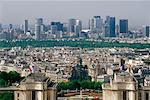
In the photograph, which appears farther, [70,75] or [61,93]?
[70,75]

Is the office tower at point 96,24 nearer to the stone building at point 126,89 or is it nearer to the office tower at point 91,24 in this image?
the office tower at point 91,24

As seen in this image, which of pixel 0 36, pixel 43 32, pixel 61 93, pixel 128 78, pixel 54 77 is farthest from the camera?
pixel 43 32

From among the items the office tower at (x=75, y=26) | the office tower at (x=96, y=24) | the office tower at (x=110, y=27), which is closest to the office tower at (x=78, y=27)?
the office tower at (x=75, y=26)

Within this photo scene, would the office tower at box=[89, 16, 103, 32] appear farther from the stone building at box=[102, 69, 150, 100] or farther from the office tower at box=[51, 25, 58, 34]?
the stone building at box=[102, 69, 150, 100]

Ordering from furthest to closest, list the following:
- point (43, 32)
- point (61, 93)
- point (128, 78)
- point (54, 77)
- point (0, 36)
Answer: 1. point (43, 32)
2. point (0, 36)
3. point (54, 77)
4. point (61, 93)
5. point (128, 78)

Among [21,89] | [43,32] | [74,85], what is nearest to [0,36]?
[43,32]

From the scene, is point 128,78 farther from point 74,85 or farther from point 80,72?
point 80,72

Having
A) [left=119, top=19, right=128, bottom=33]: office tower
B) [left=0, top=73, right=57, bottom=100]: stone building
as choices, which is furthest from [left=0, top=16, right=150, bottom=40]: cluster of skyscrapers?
[left=0, top=73, right=57, bottom=100]: stone building

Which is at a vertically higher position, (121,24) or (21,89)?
(121,24)

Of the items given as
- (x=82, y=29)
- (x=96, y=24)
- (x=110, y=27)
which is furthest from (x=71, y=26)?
(x=110, y=27)

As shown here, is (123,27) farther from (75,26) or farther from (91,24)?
(75,26)
